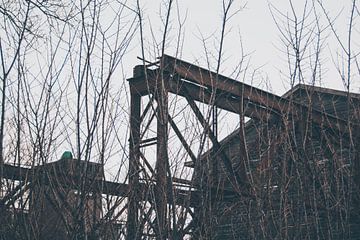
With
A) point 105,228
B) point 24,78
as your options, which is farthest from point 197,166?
point 24,78

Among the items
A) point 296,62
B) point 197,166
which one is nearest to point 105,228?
point 197,166

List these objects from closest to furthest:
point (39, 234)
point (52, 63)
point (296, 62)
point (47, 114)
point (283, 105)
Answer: point (39, 234), point (47, 114), point (52, 63), point (296, 62), point (283, 105)

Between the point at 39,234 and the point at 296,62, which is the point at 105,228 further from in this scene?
the point at 296,62

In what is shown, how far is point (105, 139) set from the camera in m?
4.98

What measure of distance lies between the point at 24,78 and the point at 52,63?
0.36 metres

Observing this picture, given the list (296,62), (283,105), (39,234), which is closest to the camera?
(39,234)

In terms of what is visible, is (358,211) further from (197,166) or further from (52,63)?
(52,63)

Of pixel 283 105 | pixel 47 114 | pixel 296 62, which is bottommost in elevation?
pixel 47 114

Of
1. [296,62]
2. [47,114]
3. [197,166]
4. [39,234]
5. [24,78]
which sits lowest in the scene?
[39,234]

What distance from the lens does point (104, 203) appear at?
525cm

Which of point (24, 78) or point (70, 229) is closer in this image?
point (70, 229)

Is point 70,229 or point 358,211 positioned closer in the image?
point 70,229

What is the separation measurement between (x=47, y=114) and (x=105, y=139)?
58cm

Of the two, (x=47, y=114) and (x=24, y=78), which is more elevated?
(x=24, y=78)
